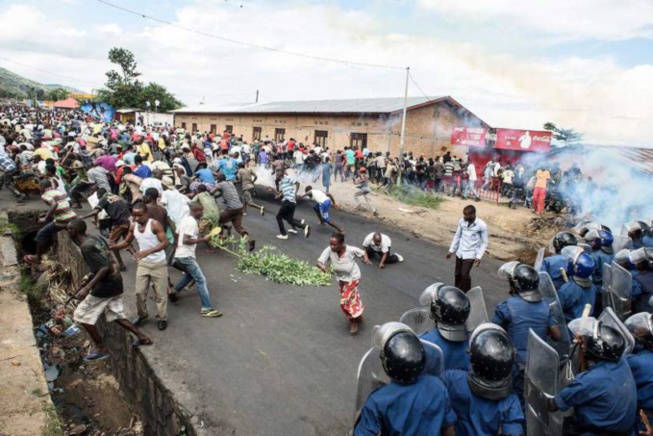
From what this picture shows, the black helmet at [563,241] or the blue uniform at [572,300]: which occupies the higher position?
the black helmet at [563,241]

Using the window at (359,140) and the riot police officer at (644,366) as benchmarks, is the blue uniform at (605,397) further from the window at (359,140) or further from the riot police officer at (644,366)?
the window at (359,140)

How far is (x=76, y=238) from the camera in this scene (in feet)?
16.8

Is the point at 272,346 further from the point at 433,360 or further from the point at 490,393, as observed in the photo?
the point at 490,393

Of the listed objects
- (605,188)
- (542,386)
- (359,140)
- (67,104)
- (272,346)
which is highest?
(67,104)

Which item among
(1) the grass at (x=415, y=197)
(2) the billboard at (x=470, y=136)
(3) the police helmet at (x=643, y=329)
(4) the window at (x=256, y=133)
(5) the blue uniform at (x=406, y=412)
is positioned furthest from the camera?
(4) the window at (x=256, y=133)

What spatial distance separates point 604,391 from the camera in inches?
105

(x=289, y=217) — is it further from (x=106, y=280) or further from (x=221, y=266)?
(x=106, y=280)

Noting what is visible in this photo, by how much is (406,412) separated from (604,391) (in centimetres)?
134

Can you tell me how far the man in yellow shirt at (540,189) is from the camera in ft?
48.0

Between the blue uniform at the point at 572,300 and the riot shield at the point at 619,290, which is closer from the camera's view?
the blue uniform at the point at 572,300

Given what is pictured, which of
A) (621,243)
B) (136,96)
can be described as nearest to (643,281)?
(621,243)

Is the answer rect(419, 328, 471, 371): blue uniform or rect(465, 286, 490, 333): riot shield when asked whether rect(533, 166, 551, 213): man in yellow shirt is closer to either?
rect(465, 286, 490, 333): riot shield

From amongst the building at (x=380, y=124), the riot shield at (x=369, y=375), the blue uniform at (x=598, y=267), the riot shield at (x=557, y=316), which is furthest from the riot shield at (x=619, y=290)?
the building at (x=380, y=124)

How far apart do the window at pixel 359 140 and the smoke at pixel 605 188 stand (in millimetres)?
9652
